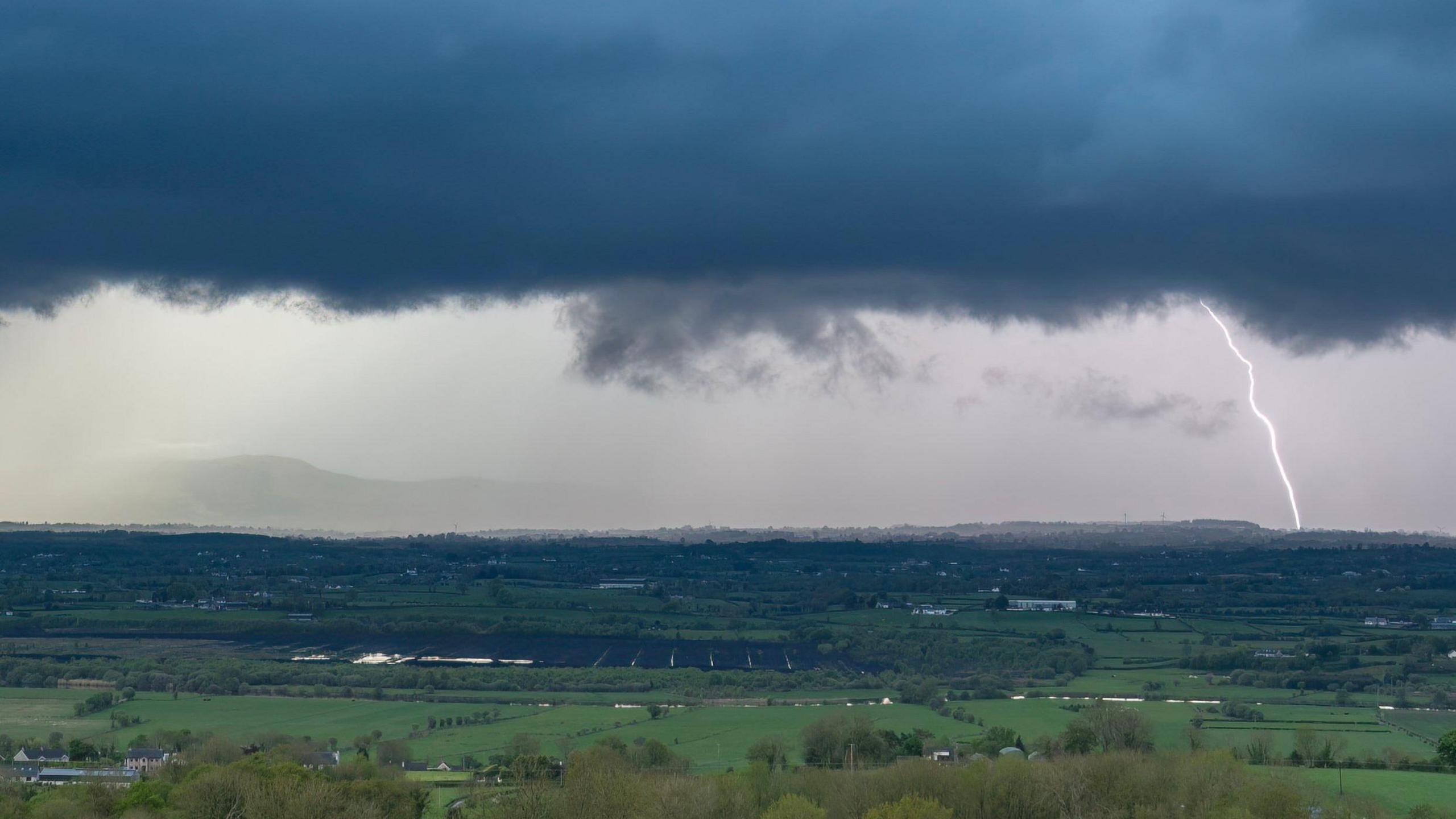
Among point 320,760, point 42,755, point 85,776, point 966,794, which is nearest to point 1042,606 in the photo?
point 320,760

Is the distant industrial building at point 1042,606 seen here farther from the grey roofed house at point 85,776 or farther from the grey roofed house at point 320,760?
the grey roofed house at point 85,776

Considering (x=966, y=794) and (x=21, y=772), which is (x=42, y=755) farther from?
(x=966, y=794)

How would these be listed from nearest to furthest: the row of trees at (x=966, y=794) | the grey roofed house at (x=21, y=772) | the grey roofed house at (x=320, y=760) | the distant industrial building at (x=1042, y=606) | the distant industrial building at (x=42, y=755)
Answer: the row of trees at (x=966, y=794)
the grey roofed house at (x=21, y=772)
the grey roofed house at (x=320, y=760)
the distant industrial building at (x=42, y=755)
the distant industrial building at (x=1042, y=606)

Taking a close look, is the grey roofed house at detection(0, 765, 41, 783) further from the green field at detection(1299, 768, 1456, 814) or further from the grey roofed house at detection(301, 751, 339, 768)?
the green field at detection(1299, 768, 1456, 814)

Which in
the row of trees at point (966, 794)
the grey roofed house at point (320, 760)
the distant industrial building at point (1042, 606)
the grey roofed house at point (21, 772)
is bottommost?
the grey roofed house at point (21, 772)

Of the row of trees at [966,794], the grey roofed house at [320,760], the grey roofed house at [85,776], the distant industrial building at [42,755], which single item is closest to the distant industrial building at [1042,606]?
the grey roofed house at [320,760]

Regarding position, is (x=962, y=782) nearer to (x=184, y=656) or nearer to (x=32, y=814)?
(x=32, y=814)

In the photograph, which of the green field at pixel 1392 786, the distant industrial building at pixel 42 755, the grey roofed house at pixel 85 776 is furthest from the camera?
the distant industrial building at pixel 42 755

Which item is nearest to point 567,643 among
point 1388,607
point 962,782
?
point 962,782

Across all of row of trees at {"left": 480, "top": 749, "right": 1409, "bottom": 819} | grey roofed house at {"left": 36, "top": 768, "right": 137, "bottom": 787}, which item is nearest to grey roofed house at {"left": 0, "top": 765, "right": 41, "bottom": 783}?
grey roofed house at {"left": 36, "top": 768, "right": 137, "bottom": 787}
